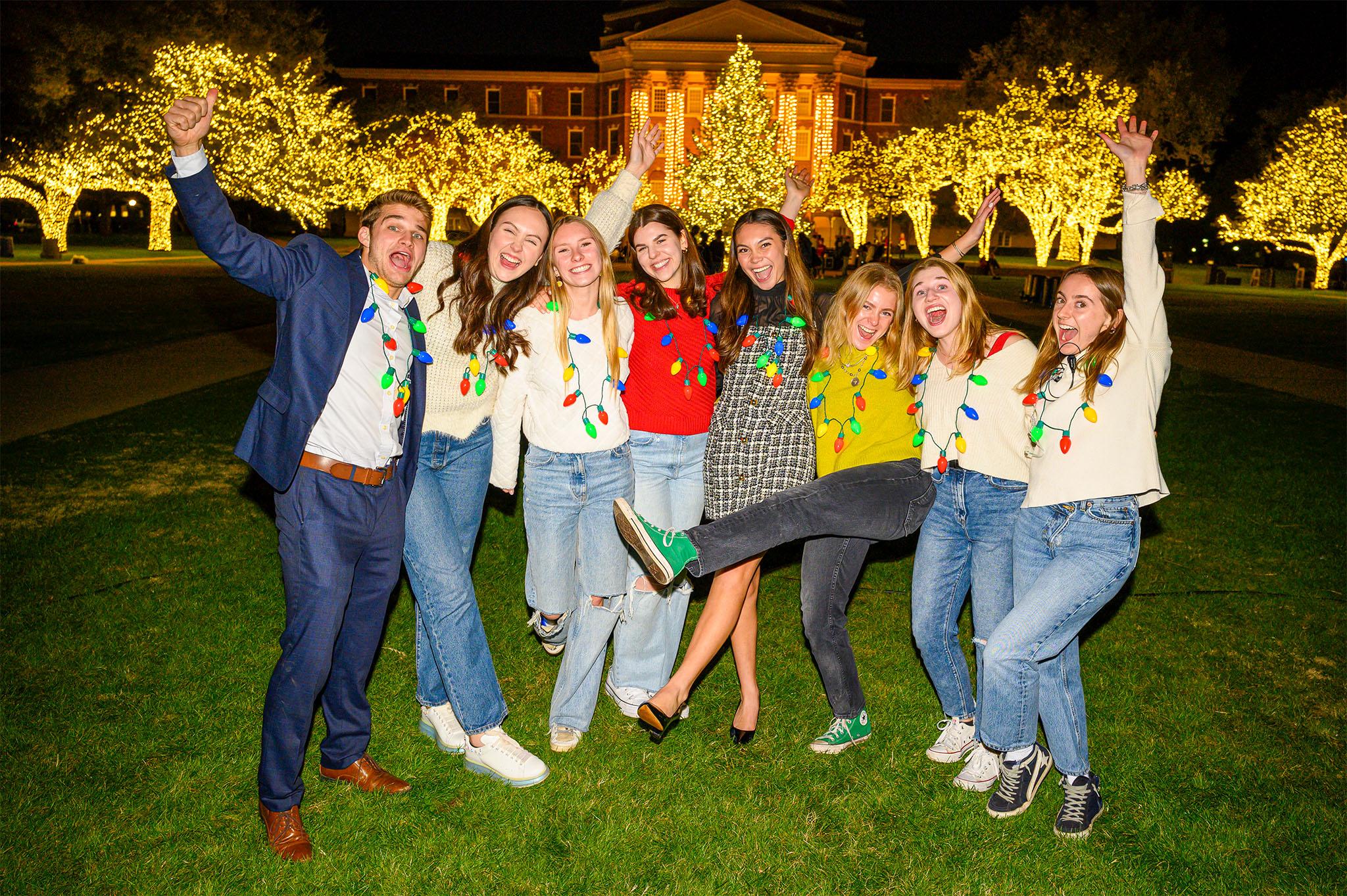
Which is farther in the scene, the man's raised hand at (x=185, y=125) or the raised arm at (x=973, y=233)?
the raised arm at (x=973, y=233)

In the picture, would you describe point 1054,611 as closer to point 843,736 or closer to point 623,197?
point 843,736

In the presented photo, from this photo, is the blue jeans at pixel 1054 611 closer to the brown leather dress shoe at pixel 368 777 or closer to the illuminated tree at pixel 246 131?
the brown leather dress shoe at pixel 368 777

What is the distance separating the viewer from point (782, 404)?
475cm

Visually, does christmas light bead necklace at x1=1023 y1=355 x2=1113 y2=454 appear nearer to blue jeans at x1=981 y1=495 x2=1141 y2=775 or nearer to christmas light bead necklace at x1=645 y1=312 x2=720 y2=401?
blue jeans at x1=981 y1=495 x2=1141 y2=775

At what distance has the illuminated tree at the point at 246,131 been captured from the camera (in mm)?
39219

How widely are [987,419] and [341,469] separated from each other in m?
2.66

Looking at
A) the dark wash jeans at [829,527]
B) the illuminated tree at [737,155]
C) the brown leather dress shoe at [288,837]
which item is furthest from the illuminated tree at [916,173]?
the brown leather dress shoe at [288,837]

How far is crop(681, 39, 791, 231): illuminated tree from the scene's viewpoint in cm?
4625

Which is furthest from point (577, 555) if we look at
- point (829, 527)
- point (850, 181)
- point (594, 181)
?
point (594, 181)

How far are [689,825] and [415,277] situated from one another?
8.63 feet

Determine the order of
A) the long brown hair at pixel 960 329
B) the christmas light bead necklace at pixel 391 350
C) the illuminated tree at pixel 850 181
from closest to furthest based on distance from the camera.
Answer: the christmas light bead necklace at pixel 391 350, the long brown hair at pixel 960 329, the illuminated tree at pixel 850 181

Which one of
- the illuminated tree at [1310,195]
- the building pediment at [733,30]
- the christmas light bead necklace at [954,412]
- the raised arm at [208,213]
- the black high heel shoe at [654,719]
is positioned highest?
the building pediment at [733,30]

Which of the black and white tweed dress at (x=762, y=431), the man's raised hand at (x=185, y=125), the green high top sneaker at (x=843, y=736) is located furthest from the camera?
the green high top sneaker at (x=843, y=736)

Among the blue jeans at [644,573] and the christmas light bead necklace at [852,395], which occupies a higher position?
the christmas light bead necklace at [852,395]
